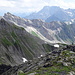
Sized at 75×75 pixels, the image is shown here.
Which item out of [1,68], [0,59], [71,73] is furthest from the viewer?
[0,59]

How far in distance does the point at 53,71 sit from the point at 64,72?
3250 mm

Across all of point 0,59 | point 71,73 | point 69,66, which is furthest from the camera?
point 0,59

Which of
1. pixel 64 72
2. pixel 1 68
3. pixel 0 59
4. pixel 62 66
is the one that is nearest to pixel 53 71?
pixel 64 72

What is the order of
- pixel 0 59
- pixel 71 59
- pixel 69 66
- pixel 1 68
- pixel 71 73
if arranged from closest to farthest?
1. pixel 71 73
2. pixel 69 66
3. pixel 71 59
4. pixel 1 68
5. pixel 0 59

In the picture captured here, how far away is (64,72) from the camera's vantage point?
56.2 metres

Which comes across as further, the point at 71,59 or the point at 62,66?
the point at 71,59

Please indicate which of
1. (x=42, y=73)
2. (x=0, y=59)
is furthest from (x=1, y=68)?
(x=42, y=73)

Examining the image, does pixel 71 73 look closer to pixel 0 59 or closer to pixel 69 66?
pixel 69 66

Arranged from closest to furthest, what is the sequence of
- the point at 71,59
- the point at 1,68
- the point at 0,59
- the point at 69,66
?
the point at 69,66, the point at 71,59, the point at 1,68, the point at 0,59

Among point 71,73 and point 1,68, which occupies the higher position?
point 71,73

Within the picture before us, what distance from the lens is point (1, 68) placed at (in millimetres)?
154125

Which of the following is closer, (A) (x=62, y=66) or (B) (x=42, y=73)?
(B) (x=42, y=73)

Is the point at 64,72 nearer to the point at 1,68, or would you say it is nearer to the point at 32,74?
the point at 32,74

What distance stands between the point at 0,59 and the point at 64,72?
478ft
